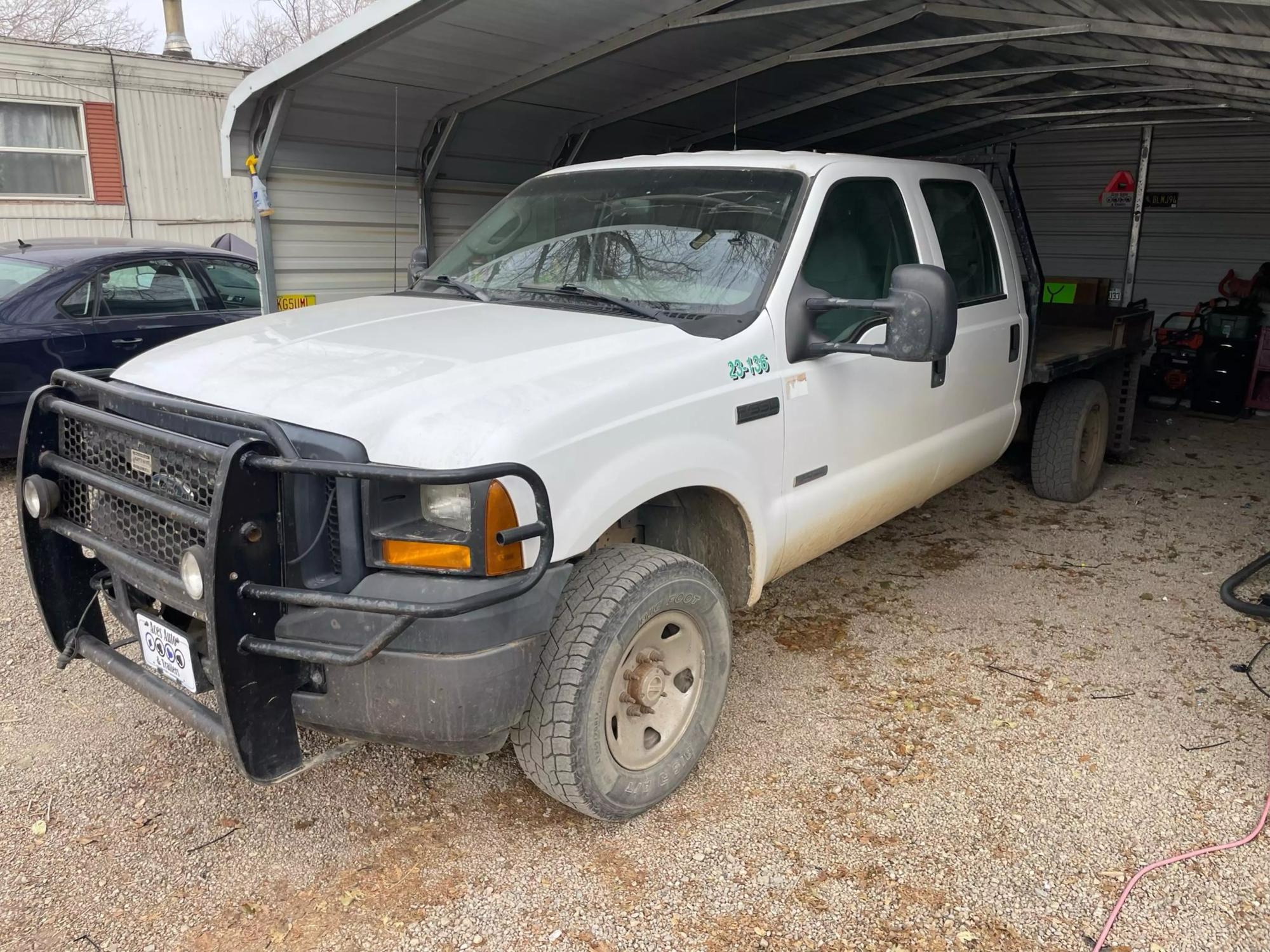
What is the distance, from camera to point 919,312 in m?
3.21

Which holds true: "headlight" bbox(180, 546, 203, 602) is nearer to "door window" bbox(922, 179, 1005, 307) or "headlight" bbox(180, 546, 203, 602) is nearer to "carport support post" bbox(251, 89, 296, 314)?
"door window" bbox(922, 179, 1005, 307)

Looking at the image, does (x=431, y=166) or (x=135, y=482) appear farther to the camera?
(x=431, y=166)

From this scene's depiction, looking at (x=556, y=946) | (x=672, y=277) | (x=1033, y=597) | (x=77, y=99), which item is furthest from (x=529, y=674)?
(x=77, y=99)

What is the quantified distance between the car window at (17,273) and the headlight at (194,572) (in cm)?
515

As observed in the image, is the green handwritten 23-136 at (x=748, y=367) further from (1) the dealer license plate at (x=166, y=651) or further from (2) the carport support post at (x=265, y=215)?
(2) the carport support post at (x=265, y=215)

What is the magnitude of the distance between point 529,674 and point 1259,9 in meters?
4.30

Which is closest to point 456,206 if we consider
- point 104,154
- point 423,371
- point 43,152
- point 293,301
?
point 293,301

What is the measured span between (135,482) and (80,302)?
473 cm

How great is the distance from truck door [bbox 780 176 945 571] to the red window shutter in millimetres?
12994

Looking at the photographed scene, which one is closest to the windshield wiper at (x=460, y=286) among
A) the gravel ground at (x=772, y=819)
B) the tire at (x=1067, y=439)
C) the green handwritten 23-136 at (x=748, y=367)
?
the green handwritten 23-136 at (x=748, y=367)

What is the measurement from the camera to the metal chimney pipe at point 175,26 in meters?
18.3

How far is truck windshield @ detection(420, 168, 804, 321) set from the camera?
139 inches

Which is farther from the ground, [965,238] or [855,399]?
Result: [965,238]

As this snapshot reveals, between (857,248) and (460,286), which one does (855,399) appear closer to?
(857,248)
